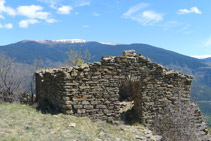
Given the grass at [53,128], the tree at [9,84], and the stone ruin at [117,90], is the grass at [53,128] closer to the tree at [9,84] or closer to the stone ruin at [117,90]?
the stone ruin at [117,90]

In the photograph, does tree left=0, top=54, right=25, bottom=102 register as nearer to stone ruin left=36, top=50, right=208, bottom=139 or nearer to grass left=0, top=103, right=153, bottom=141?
stone ruin left=36, top=50, right=208, bottom=139

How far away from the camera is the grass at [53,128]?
612cm

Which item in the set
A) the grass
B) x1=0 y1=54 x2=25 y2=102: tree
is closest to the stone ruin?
the grass

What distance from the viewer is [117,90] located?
9008mm

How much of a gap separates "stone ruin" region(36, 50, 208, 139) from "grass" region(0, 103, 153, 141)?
1.89 ft

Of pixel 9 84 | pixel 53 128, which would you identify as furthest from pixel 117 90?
pixel 9 84

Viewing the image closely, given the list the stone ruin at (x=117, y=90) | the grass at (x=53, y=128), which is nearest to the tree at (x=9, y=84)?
the stone ruin at (x=117, y=90)

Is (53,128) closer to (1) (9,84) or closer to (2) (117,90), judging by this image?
(2) (117,90)

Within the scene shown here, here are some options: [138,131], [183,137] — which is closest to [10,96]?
[138,131]

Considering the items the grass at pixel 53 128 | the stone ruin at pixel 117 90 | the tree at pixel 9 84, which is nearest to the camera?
the grass at pixel 53 128

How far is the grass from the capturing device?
6120 mm

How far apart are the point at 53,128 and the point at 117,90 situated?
10.7 feet

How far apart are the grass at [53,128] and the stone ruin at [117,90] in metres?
0.57

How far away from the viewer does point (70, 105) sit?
8.22 m
